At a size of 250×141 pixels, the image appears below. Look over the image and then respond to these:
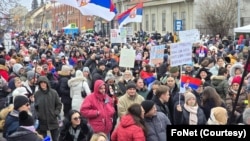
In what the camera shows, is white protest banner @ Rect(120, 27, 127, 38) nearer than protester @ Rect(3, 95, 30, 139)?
No

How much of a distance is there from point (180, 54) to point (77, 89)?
230 centimetres

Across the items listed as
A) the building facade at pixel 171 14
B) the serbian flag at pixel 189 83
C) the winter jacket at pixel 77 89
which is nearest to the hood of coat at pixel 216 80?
the serbian flag at pixel 189 83

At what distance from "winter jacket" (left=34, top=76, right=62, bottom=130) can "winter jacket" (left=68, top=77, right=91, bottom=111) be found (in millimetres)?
1077

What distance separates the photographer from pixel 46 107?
8.71m

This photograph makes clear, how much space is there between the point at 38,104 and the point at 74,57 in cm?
1051

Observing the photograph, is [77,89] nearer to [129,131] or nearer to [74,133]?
[74,133]

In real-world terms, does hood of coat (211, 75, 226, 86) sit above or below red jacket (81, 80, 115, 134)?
above

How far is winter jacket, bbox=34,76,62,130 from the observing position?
8.70 metres

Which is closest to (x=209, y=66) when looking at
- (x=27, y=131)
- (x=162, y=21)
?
(x=27, y=131)

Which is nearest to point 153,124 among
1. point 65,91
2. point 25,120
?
point 25,120

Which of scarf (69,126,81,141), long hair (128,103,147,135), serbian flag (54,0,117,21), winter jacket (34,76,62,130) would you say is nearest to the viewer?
long hair (128,103,147,135)

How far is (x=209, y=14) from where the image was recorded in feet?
150
